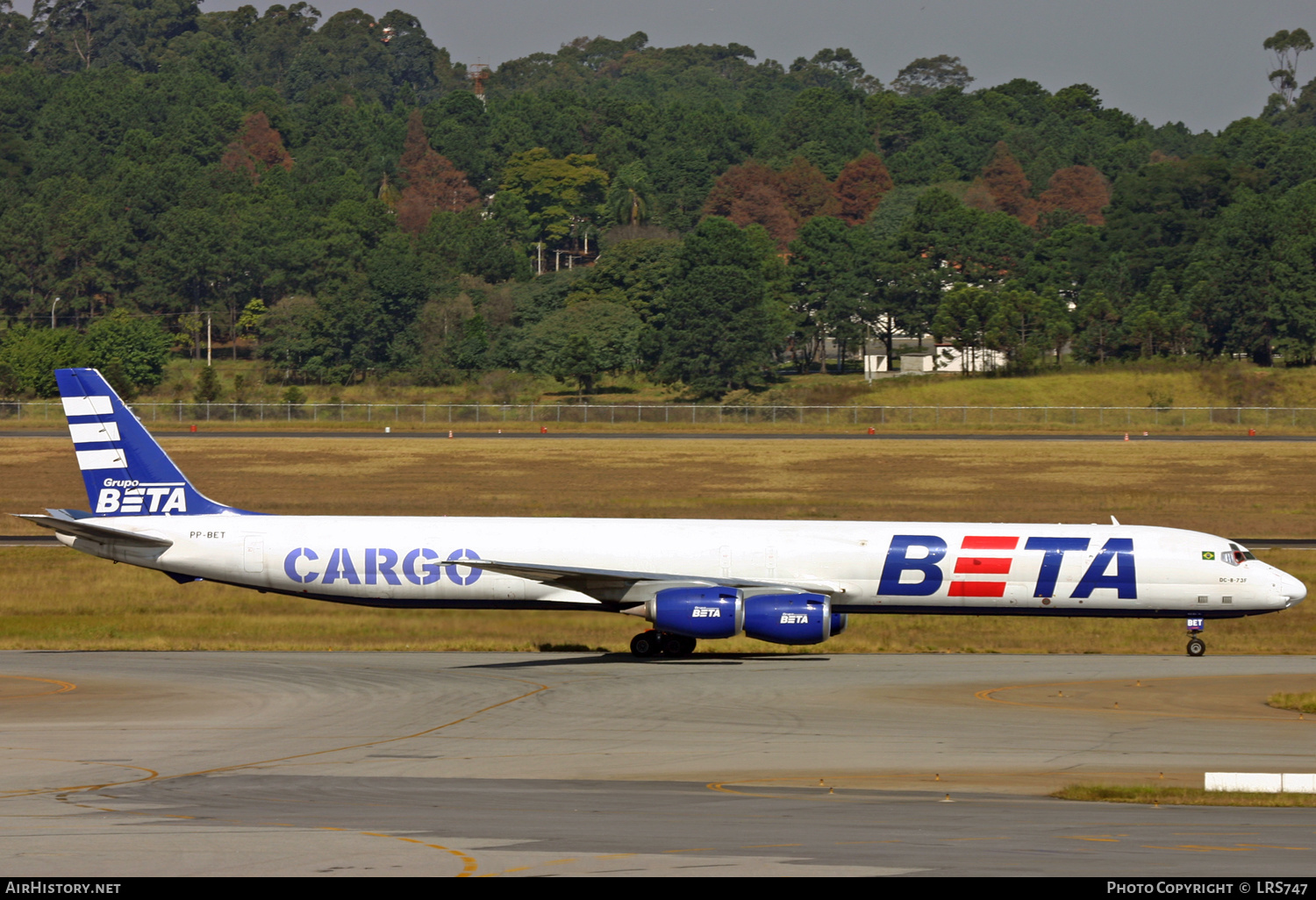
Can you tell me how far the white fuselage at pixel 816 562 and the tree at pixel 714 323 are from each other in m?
127

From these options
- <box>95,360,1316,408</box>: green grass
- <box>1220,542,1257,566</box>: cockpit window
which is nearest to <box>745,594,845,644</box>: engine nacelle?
<box>1220,542,1257,566</box>: cockpit window

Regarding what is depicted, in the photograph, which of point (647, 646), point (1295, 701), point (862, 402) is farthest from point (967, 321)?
point (1295, 701)

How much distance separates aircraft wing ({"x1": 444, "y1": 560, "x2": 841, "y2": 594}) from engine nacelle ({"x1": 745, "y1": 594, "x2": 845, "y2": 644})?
1.16 metres

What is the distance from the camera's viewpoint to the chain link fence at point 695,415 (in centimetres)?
13250

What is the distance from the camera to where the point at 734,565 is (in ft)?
136

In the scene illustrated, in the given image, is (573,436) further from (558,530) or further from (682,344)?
(558,530)

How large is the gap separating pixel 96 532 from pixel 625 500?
3916cm

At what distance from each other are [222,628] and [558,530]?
39.4ft

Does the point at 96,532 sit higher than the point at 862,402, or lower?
lower

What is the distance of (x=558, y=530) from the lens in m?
42.4

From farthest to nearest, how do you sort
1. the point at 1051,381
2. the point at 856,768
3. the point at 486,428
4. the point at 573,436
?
the point at 1051,381, the point at 486,428, the point at 573,436, the point at 856,768

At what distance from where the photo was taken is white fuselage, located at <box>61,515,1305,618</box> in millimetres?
41531

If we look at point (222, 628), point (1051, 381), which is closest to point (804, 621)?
point (222, 628)

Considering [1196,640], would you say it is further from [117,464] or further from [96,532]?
[117,464]
